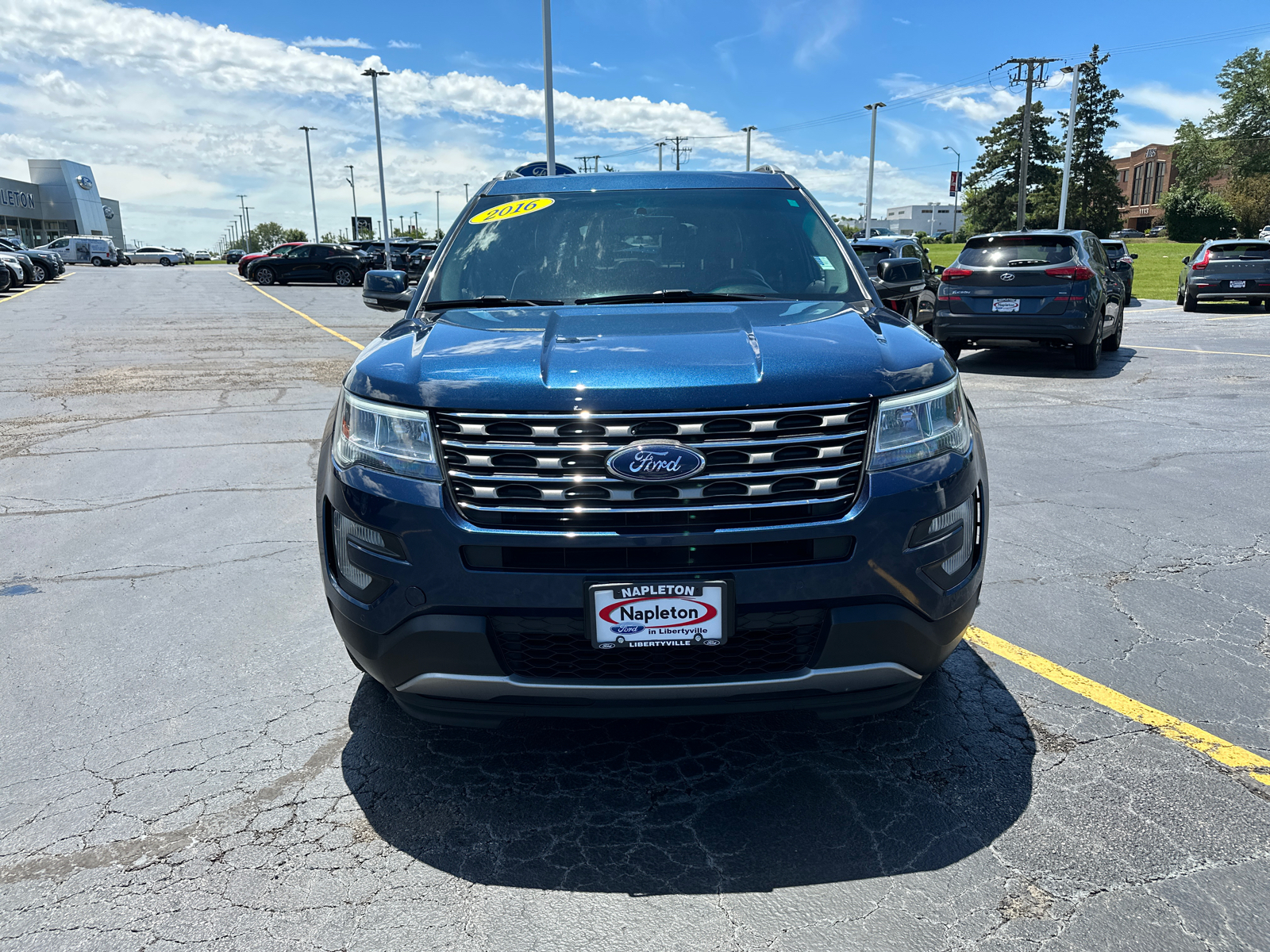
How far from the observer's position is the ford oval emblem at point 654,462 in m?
2.28

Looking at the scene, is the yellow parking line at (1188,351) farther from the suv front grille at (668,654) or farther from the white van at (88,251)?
the white van at (88,251)

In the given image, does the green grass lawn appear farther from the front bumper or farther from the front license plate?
the front license plate

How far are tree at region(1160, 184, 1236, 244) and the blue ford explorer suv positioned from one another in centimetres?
8231

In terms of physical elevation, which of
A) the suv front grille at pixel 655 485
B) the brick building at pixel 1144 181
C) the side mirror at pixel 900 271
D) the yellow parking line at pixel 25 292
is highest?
the brick building at pixel 1144 181

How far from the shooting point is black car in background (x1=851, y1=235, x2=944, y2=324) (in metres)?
4.18

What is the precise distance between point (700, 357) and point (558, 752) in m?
1.37

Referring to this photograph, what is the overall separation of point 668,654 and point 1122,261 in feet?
47.2

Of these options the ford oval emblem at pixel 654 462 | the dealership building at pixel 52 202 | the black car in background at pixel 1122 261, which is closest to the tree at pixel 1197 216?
the black car in background at pixel 1122 261

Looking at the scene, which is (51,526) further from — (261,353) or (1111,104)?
(1111,104)

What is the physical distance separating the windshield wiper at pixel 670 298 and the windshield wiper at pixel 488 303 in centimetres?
14

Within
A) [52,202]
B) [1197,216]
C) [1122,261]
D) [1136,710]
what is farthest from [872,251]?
[52,202]

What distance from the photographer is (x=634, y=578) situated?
2305mm

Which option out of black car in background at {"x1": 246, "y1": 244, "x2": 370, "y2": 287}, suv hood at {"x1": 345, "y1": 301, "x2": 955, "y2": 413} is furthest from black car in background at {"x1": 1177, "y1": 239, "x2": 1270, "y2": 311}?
black car in background at {"x1": 246, "y1": 244, "x2": 370, "y2": 287}

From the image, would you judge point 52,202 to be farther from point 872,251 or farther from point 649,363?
point 649,363
